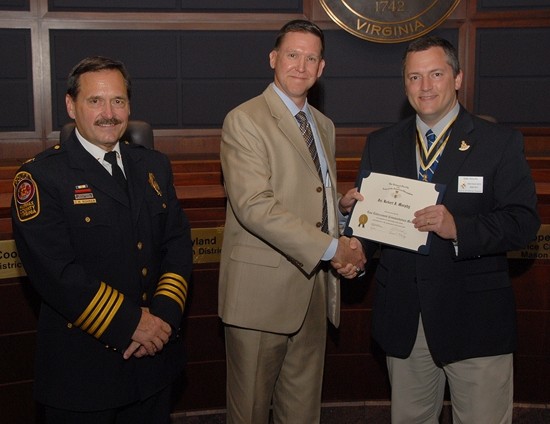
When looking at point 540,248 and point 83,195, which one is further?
point 540,248

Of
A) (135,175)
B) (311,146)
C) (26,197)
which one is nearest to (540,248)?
(311,146)

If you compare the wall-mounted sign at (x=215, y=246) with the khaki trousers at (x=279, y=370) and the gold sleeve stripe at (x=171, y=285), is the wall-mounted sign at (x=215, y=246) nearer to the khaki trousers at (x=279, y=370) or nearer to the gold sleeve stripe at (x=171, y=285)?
the khaki trousers at (x=279, y=370)

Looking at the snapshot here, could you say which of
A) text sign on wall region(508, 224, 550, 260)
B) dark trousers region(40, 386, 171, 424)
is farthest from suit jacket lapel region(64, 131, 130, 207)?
text sign on wall region(508, 224, 550, 260)

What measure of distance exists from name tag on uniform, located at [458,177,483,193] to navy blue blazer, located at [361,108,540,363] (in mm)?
13

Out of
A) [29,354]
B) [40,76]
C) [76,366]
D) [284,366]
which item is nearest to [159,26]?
[40,76]

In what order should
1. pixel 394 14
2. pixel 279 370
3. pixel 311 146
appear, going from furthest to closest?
pixel 394 14 < pixel 279 370 < pixel 311 146

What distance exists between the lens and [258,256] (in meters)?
2.48

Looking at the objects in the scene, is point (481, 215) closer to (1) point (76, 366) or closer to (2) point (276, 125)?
(2) point (276, 125)

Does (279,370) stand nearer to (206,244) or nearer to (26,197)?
(206,244)

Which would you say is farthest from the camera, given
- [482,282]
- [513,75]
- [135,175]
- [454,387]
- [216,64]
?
[513,75]

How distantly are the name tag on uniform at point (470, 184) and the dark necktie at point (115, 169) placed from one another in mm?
1050

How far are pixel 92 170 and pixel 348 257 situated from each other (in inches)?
36.6

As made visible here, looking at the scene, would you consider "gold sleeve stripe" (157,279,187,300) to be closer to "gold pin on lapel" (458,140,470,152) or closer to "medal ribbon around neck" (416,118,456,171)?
"medal ribbon around neck" (416,118,456,171)

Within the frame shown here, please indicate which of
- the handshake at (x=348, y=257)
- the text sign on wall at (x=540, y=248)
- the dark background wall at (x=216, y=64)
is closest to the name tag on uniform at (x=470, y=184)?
the handshake at (x=348, y=257)
